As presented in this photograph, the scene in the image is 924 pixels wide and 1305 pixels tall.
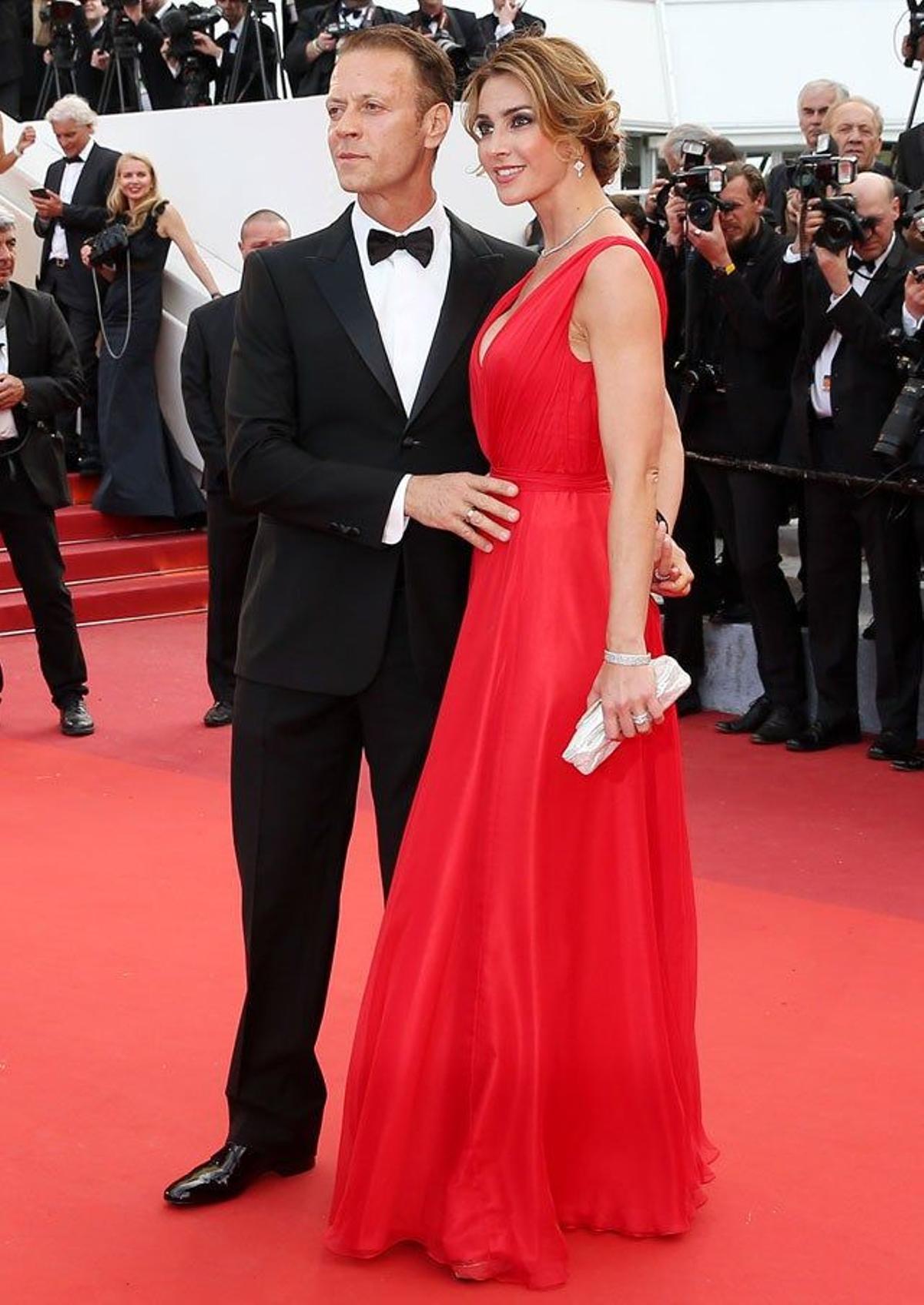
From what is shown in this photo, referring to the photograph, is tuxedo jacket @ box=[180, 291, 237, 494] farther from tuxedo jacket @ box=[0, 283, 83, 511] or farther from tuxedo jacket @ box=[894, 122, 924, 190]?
tuxedo jacket @ box=[894, 122, 924, 190]

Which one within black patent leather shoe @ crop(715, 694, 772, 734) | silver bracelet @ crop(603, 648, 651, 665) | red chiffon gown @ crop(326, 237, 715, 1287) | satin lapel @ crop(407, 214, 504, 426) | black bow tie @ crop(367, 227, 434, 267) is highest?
black bow tie @ crop(367, 227, 434, 267)

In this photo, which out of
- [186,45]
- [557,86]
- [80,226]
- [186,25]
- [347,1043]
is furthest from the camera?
[186,45]

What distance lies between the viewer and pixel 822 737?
639cm

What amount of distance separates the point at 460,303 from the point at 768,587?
3.83 meters

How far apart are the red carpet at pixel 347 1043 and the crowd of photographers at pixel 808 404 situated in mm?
344

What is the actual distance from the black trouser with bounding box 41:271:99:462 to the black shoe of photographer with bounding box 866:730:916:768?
525cm

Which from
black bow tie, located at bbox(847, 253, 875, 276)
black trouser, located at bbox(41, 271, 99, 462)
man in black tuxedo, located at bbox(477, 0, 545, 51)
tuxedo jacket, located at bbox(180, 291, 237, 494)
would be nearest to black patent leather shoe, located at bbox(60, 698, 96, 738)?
tuxedo jacket, located at bbox(180, 291, 237, 494)

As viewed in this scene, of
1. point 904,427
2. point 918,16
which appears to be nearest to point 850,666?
point 904,427

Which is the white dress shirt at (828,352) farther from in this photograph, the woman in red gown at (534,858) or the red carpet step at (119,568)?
Result: the red carpet step at (119,568)

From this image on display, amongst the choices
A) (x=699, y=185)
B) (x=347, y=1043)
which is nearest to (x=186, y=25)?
(x=699, y=185)

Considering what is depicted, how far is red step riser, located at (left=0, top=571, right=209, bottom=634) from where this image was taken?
8734 mm

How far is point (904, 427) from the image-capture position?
5.78m

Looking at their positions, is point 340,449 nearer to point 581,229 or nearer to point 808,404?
point 581,229

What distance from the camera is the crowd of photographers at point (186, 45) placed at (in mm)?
11211
